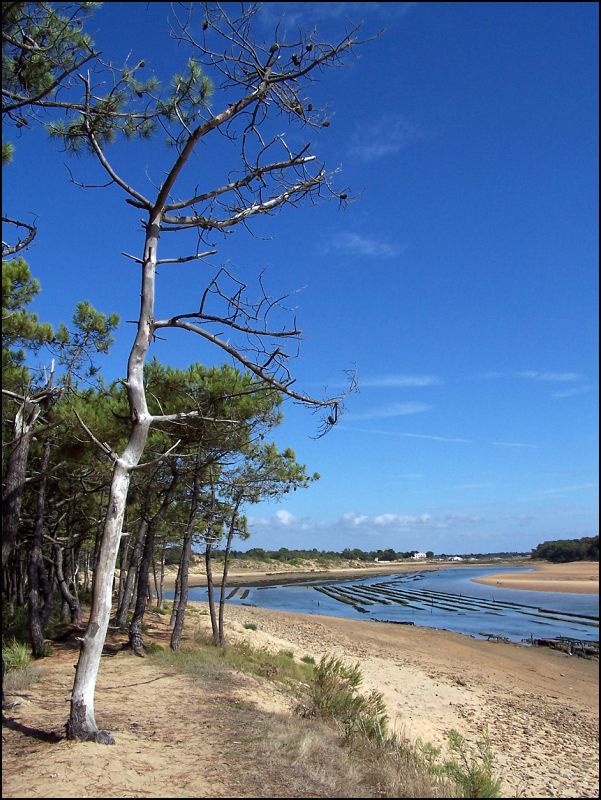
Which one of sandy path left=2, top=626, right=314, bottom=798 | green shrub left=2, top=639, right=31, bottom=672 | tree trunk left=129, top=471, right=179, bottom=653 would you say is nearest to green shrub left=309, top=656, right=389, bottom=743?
sandy path left=2, top=626, right=314, bottom=798

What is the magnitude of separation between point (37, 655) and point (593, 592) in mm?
58352

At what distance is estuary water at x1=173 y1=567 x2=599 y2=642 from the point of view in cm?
3609

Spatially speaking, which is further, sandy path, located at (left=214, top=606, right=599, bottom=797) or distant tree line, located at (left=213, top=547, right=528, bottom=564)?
distant tree line, located at (left=213, top=547, right=528, bottom=564)

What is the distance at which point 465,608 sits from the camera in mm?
48625

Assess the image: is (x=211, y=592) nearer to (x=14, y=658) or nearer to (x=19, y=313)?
(x=14, y=658)

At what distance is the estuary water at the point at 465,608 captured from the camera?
3609 centimetres

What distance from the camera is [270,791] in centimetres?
494

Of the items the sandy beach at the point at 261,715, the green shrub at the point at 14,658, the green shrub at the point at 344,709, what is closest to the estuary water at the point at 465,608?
the sandy beach at the point at 261,715

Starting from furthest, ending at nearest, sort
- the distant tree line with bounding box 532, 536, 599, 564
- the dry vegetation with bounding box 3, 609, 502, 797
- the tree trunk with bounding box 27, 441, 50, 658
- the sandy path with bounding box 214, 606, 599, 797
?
the distant tree line with bounding box 532, 536, 599, 564
the tree trunk with bounding box 27, 441, 50, 658
the sandy path with bounding box 214, 606, 599, 797
the dry vegetation with bounding box 3, 609, 502, 797

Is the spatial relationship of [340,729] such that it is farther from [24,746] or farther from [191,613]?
[191,613]

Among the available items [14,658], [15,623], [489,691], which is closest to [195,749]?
[14,658]

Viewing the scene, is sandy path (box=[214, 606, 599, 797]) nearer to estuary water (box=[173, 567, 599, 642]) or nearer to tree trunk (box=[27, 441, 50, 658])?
estuary water (box=[173, 567, 599, 642])

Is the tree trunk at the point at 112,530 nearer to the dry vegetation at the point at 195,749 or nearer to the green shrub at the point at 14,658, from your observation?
the dry vegetation at the point at 195,749

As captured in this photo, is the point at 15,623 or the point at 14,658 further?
the point at 15,623
